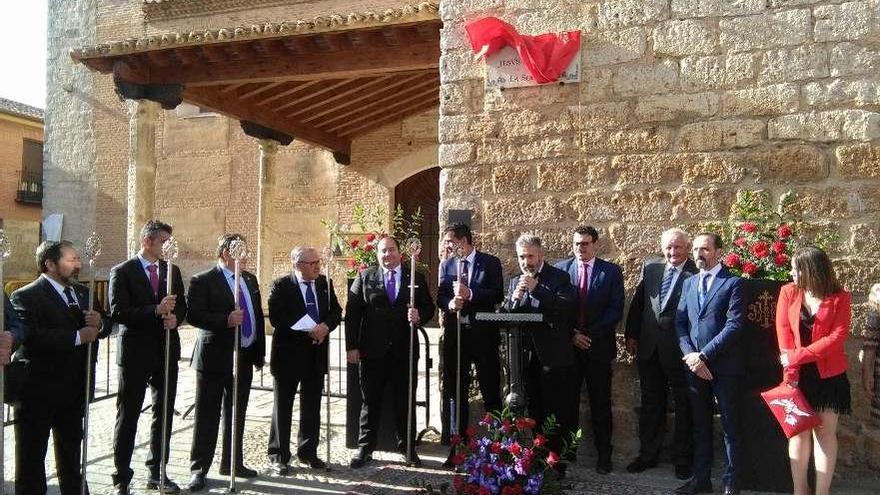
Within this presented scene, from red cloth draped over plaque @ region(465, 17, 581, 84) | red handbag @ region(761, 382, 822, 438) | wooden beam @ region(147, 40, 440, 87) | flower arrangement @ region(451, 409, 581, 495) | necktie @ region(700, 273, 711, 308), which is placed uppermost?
wooden beam @ region(147, 40, 440, 87)

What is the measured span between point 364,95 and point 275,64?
2.35m

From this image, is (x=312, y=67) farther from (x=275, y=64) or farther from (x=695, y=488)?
(x=695, y=488)

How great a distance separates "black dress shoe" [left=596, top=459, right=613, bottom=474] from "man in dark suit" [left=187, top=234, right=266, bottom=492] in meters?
2.25

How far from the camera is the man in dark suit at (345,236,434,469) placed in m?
4.93

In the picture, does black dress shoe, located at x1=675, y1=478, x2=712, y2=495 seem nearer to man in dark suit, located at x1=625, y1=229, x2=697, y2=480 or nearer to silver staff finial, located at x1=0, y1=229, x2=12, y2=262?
man in dark suit, located at x1=625, y1=229, x2=697, y2=480

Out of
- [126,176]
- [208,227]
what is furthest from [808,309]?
[126,176]

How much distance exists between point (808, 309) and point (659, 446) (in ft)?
4.70

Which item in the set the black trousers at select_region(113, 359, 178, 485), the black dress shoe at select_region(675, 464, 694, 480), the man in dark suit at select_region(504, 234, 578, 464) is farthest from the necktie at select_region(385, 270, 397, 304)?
the black dress shoe at select_region(675, 464, 694, 480)

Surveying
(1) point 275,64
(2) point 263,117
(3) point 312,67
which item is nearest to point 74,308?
(3) point 312,67

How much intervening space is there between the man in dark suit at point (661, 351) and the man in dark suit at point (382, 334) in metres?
1.45

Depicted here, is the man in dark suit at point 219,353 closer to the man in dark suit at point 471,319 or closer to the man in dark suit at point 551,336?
the man in dark suit at point 471,319

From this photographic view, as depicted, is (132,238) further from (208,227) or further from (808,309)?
(808,309)

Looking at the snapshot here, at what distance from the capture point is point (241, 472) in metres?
4.63

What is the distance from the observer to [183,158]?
1394 cm
